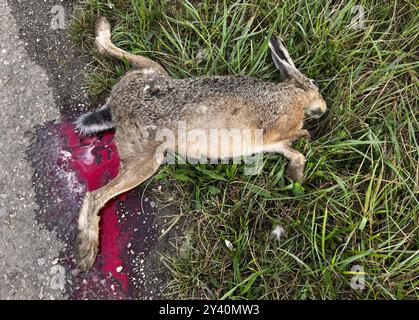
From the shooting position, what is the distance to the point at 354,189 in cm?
312

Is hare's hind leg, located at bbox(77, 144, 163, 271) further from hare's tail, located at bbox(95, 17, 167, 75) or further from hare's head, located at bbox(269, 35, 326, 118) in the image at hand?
hare's head, located at bbox(269, 35, 326, 118)

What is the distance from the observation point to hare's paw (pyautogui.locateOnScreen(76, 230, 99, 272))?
314 centimetres

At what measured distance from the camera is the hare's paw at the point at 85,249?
3.14 meters

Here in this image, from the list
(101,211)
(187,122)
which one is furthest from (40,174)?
(187,122)

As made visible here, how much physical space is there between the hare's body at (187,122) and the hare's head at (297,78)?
2 centimetres

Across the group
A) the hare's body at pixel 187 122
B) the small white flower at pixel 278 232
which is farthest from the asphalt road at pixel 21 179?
the small white flower at pixel 278 232

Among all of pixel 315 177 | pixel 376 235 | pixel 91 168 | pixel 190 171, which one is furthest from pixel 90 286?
pixel 376 235

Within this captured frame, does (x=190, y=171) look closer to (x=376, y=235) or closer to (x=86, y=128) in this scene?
(x=86, y=128)

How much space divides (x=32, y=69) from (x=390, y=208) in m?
3.09

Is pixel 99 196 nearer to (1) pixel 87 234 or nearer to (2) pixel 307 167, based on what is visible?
(1) pixel 87 234

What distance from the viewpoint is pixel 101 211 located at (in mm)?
3295

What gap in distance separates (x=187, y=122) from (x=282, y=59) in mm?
1032

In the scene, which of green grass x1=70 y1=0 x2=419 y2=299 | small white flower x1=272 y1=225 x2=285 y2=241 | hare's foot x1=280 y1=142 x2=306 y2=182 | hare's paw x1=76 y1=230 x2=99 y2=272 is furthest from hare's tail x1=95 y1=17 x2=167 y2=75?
small white flower x1=272 y1=225 x2=285 y2=241

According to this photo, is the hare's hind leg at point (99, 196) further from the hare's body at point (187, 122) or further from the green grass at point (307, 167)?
the green grass at point (307, 167)
